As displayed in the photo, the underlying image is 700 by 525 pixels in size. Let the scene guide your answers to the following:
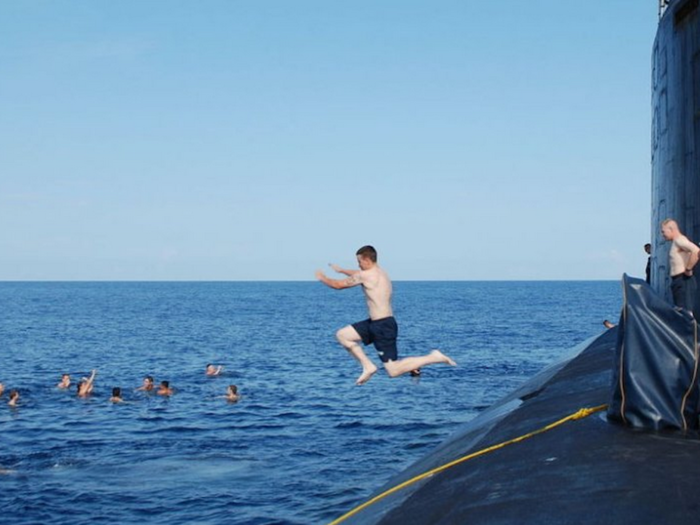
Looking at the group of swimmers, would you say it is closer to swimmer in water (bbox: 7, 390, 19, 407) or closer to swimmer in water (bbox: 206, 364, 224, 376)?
swimmer in water (bbox: 7, 390, 19, 407)

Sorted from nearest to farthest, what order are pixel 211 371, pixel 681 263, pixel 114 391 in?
pixel 681 263 → pixel 114 391 → pixel 211 371

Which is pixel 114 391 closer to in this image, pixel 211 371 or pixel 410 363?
pixel 211 371

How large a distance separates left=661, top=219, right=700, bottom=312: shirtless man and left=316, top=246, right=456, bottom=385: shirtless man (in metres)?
3.72

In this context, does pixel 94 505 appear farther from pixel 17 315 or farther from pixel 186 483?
pixel 17 315

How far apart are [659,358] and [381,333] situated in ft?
11.8

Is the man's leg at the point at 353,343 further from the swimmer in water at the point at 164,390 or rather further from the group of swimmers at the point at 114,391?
the swimmer in water at the point at 164,390

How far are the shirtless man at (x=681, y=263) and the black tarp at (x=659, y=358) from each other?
3.19 meters

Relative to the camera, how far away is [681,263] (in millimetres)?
13305

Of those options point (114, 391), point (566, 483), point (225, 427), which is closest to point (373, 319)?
point (566, 483)

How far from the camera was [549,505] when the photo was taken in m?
7.79

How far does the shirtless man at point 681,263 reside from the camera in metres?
12.7

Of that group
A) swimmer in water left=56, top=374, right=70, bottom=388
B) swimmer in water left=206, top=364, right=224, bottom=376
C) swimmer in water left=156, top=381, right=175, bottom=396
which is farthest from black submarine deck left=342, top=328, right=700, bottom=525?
swimmer in water left=206, top=364, right=224, bottom=376

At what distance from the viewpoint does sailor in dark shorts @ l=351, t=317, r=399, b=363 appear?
11773 millimetres

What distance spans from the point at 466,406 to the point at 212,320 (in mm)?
78230
